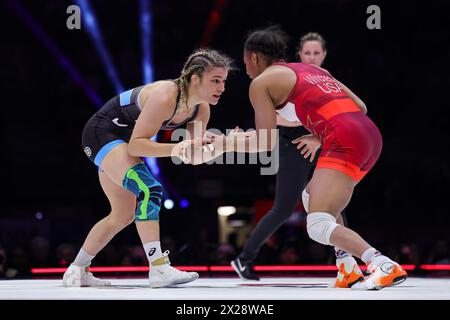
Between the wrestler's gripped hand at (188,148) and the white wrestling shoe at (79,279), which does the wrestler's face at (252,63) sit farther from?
the white wrestling shoe at (79,279)

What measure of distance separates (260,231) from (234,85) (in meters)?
3.20

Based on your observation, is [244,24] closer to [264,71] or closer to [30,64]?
[30,64]

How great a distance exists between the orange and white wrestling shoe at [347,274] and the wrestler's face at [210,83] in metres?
0.77

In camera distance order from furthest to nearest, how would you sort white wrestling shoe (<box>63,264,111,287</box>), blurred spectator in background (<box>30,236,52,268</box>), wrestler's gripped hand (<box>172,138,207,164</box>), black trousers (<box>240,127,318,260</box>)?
blurred spectator in background (<box>30,236,52,268</box>), black trousers (<box>240,127,318,260</box>), white wrestling shoe (<box>63,264,111,287</box>), wrestler's gripped hand (<box>172,138,207,164</box>)

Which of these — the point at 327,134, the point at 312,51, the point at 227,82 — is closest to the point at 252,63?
the point at 327,134

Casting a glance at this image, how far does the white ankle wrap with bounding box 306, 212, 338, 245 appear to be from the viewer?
224 cm

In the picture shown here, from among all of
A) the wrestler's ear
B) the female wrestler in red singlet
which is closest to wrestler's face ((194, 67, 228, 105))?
the wrestler's ear

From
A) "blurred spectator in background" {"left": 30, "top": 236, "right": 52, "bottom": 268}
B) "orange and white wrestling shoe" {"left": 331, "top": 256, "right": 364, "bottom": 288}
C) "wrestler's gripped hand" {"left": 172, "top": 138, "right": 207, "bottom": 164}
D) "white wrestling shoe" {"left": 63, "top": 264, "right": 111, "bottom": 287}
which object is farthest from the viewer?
"blurred spectator in background" {"left": 30, "top": 236, "right": 52, "bottom": 268}

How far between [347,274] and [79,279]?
1.04 meters

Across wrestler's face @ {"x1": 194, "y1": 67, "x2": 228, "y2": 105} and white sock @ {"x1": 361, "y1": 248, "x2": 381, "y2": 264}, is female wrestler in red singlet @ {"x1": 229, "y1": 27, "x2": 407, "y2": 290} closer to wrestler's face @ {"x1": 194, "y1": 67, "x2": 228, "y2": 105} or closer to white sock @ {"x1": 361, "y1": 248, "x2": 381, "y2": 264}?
white sock @ {"x1": 361, "y1": 248, "x2": 381, "y2": 264}

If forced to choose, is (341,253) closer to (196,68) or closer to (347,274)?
(347,274)

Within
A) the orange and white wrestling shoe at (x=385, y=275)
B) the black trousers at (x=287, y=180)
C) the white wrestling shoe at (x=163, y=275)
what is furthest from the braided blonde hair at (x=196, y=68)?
the orange and white wrestling shoe at (x=385, y=275)

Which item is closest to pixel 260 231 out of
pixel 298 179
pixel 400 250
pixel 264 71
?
pixel 298 179

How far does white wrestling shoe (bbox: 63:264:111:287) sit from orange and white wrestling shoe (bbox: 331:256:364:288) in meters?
0.91
